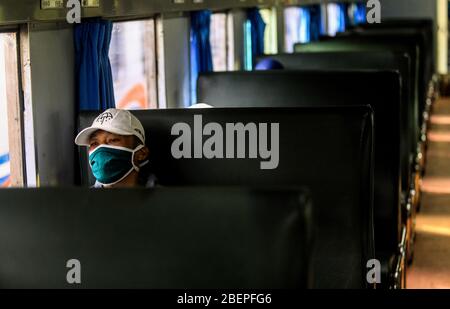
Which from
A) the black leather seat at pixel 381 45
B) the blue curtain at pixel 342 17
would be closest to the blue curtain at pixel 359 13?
the blue curtain at pixel 342 17

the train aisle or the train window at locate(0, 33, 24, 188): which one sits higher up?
the train window at locate(0, 33, 24, 188)

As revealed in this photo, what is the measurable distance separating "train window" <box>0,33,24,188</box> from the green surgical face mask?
33.1 inches

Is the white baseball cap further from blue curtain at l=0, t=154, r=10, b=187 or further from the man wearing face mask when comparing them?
blue curtain at l=0, t=154, r=10, b=187

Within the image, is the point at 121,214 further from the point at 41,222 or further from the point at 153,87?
the point at 153,87

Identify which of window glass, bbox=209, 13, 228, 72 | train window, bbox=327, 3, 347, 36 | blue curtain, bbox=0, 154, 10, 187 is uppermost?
train window, bbox=327, 3, 347, 36

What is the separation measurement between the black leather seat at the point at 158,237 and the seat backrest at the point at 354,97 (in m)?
2.62

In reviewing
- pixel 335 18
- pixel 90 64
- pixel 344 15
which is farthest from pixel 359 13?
pixel 90 64

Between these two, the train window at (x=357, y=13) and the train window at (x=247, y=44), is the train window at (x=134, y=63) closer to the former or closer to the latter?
the train window at (x=247, y=44)

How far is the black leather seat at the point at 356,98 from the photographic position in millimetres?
4309

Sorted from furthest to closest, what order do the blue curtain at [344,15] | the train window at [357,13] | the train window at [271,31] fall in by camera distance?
1. the train window at [357,13]
2. the blue curtain at [344,15]
3. the train window at [271,31]

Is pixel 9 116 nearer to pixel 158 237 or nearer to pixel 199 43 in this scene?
pixel 158 237

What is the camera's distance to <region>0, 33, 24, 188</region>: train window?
3748 mm

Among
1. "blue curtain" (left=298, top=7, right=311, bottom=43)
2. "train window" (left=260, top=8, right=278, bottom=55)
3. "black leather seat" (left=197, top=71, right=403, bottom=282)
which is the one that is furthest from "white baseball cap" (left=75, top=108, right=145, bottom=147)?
"blue curtain" (left=298, top=7, right=311, bottom=43)

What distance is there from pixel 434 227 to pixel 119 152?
448 centimetres
